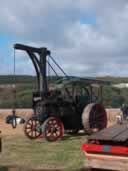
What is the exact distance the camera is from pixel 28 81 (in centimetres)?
6262

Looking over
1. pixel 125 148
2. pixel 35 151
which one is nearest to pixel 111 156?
pixel 125 148

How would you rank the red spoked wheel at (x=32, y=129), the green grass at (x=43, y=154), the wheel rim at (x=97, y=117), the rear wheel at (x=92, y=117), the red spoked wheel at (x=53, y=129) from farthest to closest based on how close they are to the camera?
the wheel rim at (x=97, y=117) < the rear wheel at (x=92, y=117) < the red spoked wheel at (x=32, y=129) < the red spoked wheel at (x=53, y=129) < the green grass at (x=43, y=154)

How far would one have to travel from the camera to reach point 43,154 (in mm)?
14969

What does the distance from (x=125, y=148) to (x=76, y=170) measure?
2093 mm

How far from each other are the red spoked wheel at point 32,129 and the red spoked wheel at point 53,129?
0.82 meters

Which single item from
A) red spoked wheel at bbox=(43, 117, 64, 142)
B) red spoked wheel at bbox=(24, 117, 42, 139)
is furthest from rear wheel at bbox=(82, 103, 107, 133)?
red spoked wheel at bbox=(24, 117, 42, 139)

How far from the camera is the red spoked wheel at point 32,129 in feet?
65.0

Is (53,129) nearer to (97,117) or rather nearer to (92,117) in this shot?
(92,117)

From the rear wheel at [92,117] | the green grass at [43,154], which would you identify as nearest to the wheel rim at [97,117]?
the rear wheel at [92,117]

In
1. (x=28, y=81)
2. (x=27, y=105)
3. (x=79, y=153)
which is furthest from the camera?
(x=28, y=81)

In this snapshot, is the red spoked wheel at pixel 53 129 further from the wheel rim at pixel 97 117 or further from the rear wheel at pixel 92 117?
the wheel rim at pixel 97 117

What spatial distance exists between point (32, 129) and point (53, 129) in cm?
121

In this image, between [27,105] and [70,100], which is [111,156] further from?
[27,105]

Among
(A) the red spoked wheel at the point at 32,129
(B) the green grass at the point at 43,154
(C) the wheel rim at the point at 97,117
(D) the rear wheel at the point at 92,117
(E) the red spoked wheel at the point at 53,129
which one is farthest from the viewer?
(C) the wheel rim at the point at 97,117
